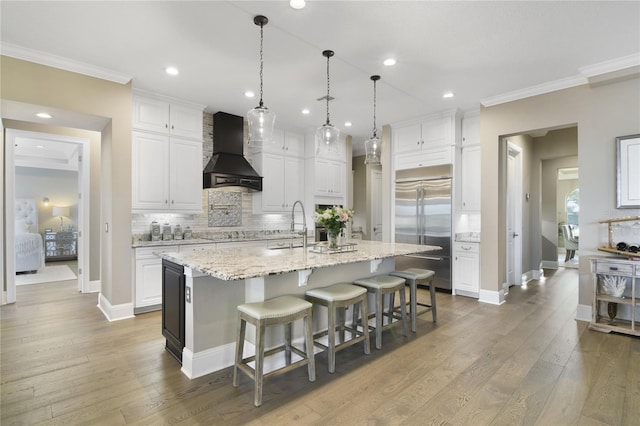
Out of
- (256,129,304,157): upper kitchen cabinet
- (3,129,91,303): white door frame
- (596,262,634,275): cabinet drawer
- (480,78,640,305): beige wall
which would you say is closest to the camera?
(596,262,634,275): cabinet drawer

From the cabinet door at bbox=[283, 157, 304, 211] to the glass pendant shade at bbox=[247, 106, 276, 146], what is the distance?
294 centimetres

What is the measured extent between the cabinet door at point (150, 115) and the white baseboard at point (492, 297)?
5068 mm

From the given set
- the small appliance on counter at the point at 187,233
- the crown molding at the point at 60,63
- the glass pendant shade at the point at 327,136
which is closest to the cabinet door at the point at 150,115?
the crown molding at the point at 60,63

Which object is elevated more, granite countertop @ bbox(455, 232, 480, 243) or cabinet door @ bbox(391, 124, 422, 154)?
cabinet door @ bbox(391, 124, 422, 154)

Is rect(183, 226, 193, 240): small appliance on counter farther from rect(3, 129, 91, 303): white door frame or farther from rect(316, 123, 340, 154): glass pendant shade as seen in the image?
rect(316, 123, 340, 154): glass pendant shade

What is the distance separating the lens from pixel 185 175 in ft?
15.1

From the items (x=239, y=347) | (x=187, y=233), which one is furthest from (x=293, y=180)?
(x=239, y=347)

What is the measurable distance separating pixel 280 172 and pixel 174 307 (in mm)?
3479

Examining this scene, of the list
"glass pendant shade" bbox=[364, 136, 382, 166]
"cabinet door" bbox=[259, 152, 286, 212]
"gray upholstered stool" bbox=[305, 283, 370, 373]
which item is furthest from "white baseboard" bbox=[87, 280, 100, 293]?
"glass pendant shade" bbox=[364, 136, 382, 166]

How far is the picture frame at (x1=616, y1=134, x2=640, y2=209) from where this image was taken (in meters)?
3.42

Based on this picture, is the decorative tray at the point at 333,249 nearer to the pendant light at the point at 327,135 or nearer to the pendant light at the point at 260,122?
the pendant light at the point at 327,135

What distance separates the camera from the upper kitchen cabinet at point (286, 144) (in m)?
5.71

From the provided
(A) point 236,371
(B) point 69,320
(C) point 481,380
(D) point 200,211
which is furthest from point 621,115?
(B) point 69,320

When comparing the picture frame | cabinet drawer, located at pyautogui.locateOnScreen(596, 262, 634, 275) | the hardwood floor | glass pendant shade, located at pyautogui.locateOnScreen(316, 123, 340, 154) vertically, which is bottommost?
the hardwood floor
